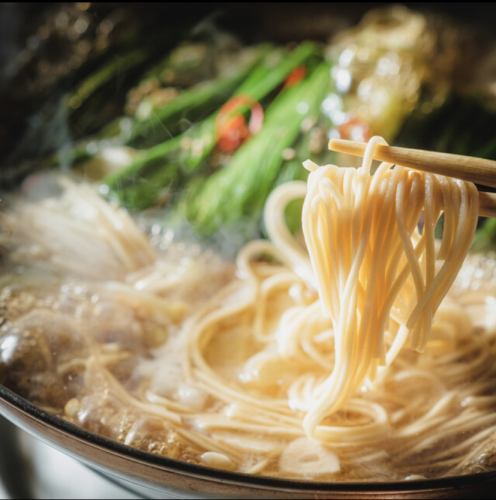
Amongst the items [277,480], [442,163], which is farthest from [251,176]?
[277,480]

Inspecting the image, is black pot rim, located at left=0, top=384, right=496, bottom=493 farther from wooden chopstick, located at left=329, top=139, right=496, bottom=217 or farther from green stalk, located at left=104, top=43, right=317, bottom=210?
green stalk, located at left=104, top=43, right=317, bottom=210

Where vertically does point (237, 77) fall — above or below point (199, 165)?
above

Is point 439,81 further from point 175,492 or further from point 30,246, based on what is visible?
point 175,492

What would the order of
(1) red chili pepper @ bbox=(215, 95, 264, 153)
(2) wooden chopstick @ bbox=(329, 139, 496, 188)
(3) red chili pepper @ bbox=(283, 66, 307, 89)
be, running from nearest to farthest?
1. (2) wooden chopstick @ bbox=(329, 139, 496, 188)
2. (1) red chili pepper @ bbox=(215, 95, 264, 153)
3. (3) red chili pepper @ bbox=(283, 66, 307, 89)

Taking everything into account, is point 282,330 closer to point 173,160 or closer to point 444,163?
point 444,163

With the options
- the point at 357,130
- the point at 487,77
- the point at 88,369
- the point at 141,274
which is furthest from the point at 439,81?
the point at 88,369

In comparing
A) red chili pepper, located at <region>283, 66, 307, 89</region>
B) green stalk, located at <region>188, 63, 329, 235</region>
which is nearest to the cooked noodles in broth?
green stalk, located at <region>188, 63, 329, 235</region>
